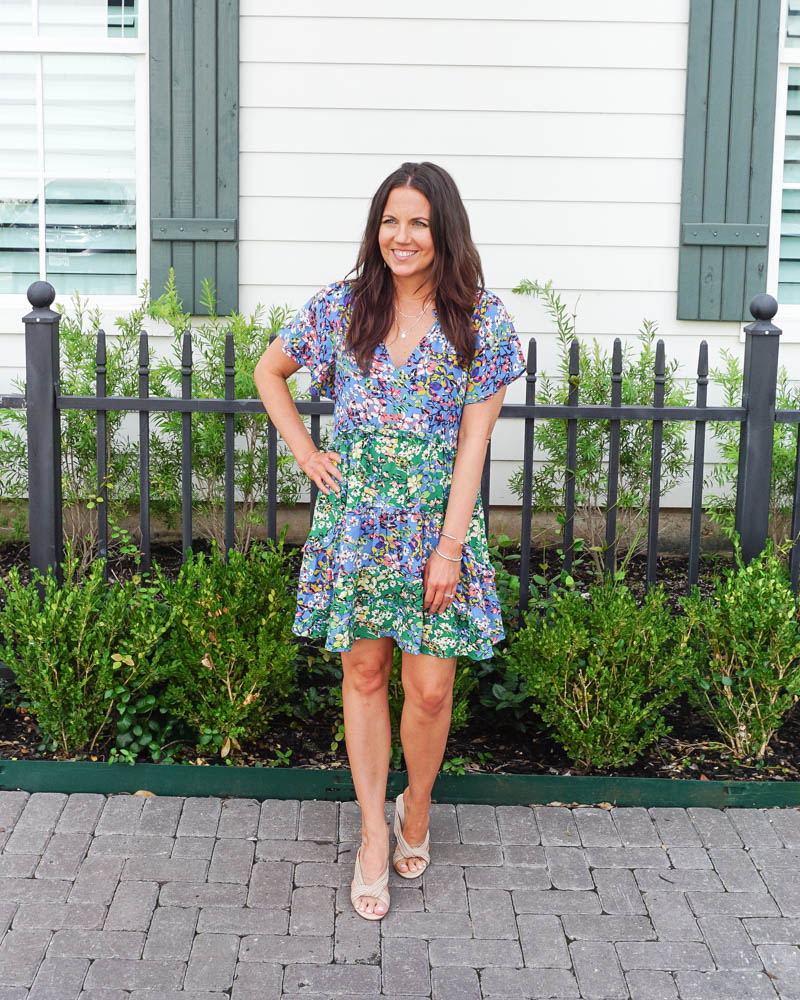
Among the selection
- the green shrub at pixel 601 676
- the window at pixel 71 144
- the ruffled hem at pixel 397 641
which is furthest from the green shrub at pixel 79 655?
the window at pixel 71 144

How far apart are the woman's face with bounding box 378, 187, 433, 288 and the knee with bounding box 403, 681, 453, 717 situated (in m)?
1.05

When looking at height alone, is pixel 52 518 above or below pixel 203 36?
below

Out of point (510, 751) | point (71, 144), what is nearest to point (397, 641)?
point (510, 751)

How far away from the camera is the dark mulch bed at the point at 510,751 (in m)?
3.80

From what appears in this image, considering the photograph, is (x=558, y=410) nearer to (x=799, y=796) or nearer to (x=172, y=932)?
(x=799, y=796)

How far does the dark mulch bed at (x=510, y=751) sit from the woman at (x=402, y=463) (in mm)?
682

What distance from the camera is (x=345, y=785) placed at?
3662mm

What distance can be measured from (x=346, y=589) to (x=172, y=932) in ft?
3.12

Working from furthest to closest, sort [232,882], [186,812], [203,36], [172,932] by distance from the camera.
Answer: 1. [203,36]
2. [186,812]
3. [232,882]
4. [172,932]

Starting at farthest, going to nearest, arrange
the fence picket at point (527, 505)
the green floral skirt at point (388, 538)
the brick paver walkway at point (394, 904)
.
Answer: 1. the fence picket at point (527, 505)
2. the green floral skirt at point (388, 538)
3. the brick paver walkway at point (394, 904)

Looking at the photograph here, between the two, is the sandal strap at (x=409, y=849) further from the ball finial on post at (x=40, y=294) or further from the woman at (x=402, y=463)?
the ball finial on post at (x=40, y=294)

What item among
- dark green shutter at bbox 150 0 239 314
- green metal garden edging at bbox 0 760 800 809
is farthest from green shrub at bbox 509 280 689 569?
green metal garden edging at bbox 0 760 800 809

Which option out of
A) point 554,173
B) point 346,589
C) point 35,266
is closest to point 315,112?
point 554,173

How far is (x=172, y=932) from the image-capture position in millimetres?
2947
